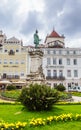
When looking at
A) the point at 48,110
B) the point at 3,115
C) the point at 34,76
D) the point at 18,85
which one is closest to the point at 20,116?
the point at 3,115

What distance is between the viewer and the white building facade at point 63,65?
62250 millimetres

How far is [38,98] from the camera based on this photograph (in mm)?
14031

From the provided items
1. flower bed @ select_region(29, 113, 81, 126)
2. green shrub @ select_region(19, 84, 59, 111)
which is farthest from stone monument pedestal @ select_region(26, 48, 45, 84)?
flower bed @ select_region(29, 113, 81, 126)

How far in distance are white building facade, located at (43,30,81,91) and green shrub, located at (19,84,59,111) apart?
154ft

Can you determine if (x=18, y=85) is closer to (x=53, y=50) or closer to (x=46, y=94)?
(x=53, y=50)

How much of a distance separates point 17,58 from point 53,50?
9633mm

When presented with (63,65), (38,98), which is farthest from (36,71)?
(63,65)

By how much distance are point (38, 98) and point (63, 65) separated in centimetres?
5003

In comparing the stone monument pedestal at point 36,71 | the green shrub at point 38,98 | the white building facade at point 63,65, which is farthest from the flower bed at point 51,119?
the white building facade at point 63,65

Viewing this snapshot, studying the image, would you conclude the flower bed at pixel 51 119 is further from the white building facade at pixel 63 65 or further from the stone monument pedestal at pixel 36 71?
the white building facade at pixel 63 65

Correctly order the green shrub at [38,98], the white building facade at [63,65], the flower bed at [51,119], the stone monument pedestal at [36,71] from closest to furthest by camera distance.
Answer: the flower bed at [51,119] < the green shrub at [38,98] < the stone monument pedestal at [36,71] < the white building facade at [63,65]

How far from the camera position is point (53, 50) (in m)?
63.7

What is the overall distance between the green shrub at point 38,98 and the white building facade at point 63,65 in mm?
46980

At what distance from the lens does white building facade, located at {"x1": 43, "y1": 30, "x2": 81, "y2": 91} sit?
62.2 metres
